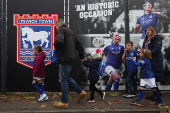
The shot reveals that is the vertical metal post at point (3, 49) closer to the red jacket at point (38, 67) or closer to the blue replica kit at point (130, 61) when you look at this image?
the red jacket at point (38, 67)

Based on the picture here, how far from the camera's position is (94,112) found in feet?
14.2

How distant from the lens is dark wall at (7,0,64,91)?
601 cm

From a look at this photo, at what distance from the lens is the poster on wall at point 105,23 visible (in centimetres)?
606

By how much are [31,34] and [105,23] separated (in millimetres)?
2383

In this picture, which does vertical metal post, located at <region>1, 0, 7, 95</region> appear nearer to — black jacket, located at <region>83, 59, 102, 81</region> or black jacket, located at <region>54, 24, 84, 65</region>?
black jacket, located at <region>54, 24, 84, 65</region>

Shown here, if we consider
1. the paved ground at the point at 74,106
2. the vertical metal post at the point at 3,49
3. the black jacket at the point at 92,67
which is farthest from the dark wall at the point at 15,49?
the black jacket at the point at 92,67

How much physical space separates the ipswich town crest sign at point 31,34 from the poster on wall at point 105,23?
75cm

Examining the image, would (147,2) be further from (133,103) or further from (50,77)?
(50,77)

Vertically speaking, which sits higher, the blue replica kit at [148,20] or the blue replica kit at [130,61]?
the blue replica kit at [148,20]

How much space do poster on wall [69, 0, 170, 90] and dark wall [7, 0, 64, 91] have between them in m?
0.61

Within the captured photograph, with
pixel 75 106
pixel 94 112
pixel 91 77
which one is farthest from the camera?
pixel 91 77

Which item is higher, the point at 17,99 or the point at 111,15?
the point at 111,15

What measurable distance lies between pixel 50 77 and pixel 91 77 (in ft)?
5.36

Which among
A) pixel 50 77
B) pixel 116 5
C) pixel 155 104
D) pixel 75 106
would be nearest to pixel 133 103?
pixel 155 104
